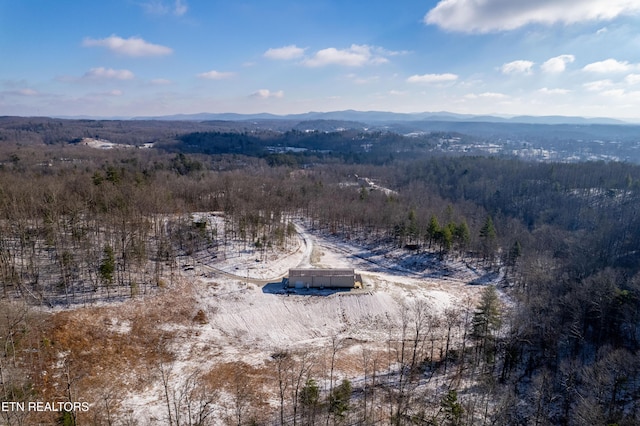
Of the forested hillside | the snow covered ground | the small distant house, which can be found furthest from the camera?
the small distant house

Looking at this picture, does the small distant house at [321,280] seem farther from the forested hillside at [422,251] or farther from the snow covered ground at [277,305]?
the forested hillside at [422,251]

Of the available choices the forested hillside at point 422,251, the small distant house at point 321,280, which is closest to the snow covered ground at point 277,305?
the small distant house at point 321,280

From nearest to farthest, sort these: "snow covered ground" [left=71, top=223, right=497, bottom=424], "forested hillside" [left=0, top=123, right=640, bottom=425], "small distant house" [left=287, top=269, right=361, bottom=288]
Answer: "forested hillside" [left=0, top=123, right=640, bottom=425] < "snow covered ground" [left=71, top=223, right=497, bottom=424] < "small distant house" [left=287, top=269, right=361, bottom=288]

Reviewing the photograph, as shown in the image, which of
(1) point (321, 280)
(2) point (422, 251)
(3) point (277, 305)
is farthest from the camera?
(2) point (422, 251)

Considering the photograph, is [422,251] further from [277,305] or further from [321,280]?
[277,305]

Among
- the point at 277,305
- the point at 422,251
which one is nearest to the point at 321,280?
the point at 277,305

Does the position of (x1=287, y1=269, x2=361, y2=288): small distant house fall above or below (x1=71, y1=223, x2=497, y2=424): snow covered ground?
above

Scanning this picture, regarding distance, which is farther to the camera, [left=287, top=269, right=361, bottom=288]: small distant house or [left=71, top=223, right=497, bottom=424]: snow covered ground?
[left=287, top=269, right=361, bottom=288]: small distant house

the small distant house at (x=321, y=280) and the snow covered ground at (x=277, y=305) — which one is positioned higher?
the small distant house at (x=321, y=280)

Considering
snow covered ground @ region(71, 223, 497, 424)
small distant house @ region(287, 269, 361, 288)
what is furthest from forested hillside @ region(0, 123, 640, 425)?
small distant house @ region(287, 269, 361, 288)

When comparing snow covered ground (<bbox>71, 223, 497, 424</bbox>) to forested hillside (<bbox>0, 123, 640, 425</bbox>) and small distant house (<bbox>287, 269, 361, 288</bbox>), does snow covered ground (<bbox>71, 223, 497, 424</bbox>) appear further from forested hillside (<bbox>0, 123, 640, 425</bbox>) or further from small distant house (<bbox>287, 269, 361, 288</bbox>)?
forested hillside (<bbox>0, 123, 640, 425</bbox>)
